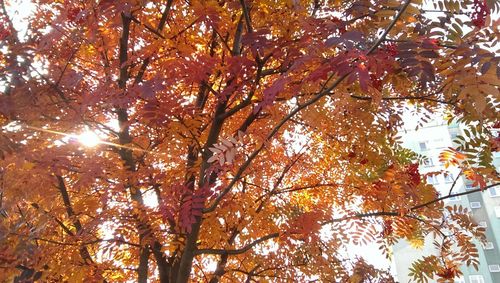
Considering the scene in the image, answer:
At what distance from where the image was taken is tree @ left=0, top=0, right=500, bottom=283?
8.52 ft

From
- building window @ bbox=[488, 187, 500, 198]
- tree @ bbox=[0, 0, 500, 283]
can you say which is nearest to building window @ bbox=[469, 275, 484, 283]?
building window @ bbox=[488, 187, 500, 198]

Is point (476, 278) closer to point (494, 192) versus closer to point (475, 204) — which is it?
point (475, 204)

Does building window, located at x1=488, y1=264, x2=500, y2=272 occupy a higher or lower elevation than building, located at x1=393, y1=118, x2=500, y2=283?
lower

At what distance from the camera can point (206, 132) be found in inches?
157

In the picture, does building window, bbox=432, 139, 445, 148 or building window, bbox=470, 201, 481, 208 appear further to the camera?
building window, bbox=432, 139, 445, 148

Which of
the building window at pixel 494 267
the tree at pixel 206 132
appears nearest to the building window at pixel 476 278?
the building window at pixel 494 267

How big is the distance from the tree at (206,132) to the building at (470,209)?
17418 mm

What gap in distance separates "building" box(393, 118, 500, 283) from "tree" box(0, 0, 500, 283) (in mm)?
17418

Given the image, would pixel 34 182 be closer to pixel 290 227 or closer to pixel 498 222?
pixel 290 227

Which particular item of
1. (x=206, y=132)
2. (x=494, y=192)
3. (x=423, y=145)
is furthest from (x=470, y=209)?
(x=206, y=132)

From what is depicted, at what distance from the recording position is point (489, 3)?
5.59 feet

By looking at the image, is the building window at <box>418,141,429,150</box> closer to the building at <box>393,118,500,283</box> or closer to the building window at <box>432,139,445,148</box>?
the building at <box>393,118,500,283</box>

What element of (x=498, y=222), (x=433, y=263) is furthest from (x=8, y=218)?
(x=498, y=222)

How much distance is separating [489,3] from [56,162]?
3.10m
